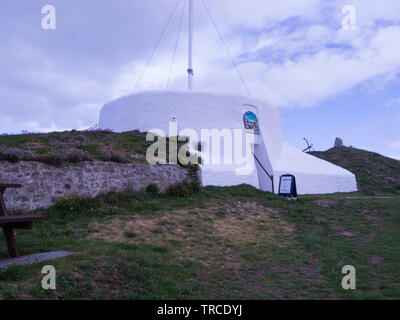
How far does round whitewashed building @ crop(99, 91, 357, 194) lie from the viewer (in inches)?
683

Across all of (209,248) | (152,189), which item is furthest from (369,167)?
(209,248)

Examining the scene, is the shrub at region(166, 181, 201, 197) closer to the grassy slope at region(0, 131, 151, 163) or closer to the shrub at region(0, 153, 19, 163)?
the grassy slope at region(0, 131, 151, 163)

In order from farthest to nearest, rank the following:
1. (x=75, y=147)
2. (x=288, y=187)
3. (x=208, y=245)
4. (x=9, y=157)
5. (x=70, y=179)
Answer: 1. (x=288, y=187)
2. (x=75, y=147)
3. (x=70, y=179)
4. (x=9, y=157)
5. (x=208, y=245)

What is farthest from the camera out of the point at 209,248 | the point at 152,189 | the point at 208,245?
the point at 152,189

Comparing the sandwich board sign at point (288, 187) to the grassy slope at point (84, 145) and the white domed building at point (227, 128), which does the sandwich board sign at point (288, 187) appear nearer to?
the white domed building at point (227, 128)

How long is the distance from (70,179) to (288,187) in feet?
29.6

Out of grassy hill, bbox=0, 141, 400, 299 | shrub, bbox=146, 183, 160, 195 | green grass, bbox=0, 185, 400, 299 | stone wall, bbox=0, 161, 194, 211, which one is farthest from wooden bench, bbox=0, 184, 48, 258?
shrub, bbox=146, 183, 160, 195

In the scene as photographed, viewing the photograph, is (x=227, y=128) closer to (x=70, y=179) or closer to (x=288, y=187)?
(x=288, y=187)

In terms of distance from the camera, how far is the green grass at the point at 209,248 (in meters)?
5.28

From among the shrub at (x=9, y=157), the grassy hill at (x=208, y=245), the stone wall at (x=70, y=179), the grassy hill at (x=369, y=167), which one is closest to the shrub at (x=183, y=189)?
the grassy hill at (x=208, y=245)

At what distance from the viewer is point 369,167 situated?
2689cm

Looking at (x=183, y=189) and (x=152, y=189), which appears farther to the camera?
(x=183, y=189)

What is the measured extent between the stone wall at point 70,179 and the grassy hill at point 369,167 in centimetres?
1517
